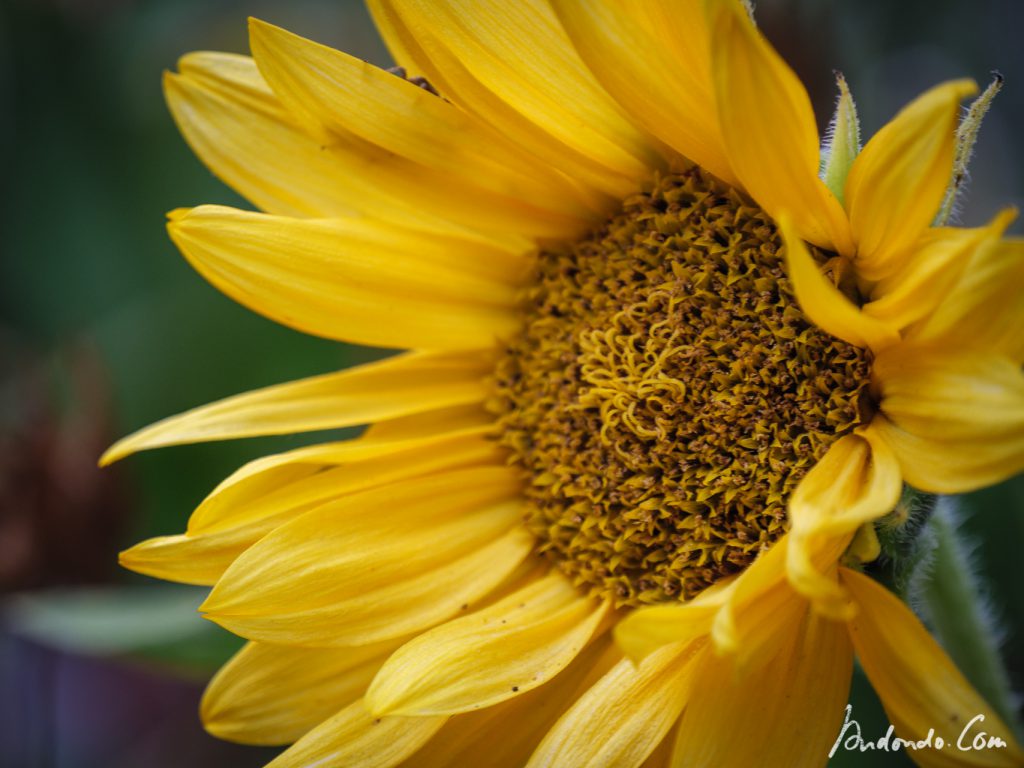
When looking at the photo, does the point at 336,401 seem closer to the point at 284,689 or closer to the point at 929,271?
the point at 284,689

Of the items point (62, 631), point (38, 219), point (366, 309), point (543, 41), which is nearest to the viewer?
point (543, 41)

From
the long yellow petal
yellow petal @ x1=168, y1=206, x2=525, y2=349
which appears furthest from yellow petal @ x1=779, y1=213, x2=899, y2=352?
yellow petal @ x1=168, y1=206, x2=525, y2=349

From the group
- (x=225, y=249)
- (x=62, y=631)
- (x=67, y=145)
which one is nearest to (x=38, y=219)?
(x=67, y=145)

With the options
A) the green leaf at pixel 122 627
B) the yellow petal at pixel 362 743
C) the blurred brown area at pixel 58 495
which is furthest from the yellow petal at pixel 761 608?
the blurred brown area at pixel 58 495

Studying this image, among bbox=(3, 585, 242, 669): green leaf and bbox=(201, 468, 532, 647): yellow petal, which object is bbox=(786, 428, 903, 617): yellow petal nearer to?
bbox=(201, 468, 532, 647): yellow petal

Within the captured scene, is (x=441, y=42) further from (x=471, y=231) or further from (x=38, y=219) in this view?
(x=38, y=219)
